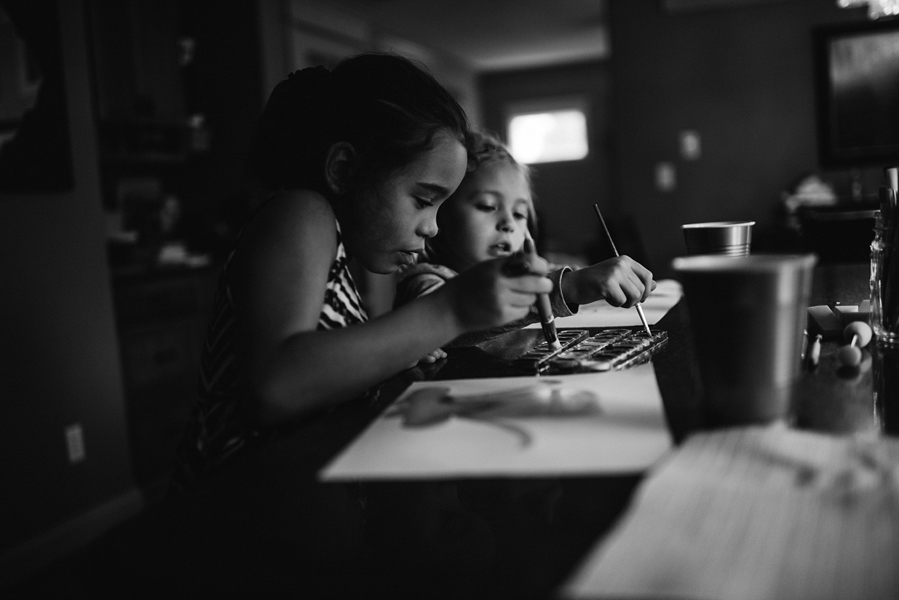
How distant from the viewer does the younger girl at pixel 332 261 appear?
28.3 inches

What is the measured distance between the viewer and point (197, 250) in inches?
137

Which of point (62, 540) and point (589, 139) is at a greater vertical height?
point (589, 139)

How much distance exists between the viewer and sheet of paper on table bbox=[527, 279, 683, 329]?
1113 millimetres

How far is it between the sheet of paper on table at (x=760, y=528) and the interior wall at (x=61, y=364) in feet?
6.99

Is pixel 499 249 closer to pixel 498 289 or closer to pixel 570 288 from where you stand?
pixel 570 288

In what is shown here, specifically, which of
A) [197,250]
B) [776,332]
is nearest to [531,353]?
[776,332]

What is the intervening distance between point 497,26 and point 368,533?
6267 mm

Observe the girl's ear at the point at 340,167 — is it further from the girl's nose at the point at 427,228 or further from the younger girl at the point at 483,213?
the younger girl at the point at 483,213

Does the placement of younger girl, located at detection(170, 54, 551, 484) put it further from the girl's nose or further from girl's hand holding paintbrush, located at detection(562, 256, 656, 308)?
girl's hand holding paintbrush, located at detection(562, 256, 656, 308)

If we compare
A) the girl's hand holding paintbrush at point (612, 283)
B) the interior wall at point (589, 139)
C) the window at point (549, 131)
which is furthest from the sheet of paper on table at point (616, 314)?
the window at point (549, 131)

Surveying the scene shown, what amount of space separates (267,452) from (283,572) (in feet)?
0.70

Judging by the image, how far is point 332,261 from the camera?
902 mm

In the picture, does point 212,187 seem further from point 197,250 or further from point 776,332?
point 776,332

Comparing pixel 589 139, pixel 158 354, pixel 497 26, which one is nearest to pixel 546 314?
pixel 158 354
